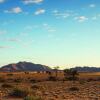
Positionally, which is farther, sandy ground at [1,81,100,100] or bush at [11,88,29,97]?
bush at [11,88,29,97]

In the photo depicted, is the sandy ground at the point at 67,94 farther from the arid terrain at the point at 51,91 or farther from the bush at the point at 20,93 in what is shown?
the bush at the point at 20,93

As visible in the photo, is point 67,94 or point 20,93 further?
point 67,94

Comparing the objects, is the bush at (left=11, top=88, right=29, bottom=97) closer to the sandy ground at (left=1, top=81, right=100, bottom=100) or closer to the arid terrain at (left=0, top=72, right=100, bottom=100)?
the arid terrain at (left=0, top=72, right=100, bottom=100)

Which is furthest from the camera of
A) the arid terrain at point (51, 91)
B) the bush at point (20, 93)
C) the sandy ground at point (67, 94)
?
the bush at point (20, 93)

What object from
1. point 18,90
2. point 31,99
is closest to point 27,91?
point 18,90

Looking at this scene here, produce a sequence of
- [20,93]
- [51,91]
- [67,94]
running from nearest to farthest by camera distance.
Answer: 1. [20,93]
2. [67,94]
3. [51,91]

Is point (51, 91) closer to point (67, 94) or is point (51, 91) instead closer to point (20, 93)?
point (67, 94)

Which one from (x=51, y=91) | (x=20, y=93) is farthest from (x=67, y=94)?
(x=20, y=93)

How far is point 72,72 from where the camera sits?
70938mm

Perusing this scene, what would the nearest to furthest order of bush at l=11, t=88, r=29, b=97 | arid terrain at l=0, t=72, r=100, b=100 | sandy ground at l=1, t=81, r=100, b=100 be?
sandy ground at l=1, t=81, r=100, b=100, arid terrain at l=0, t=72, r=100, b=100, bush at l=11, t=88, r=29, b=97

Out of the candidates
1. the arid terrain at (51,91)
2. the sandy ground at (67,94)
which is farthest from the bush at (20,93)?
the sandy ground at (67,94)

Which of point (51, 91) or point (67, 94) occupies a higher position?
point (51, 91)

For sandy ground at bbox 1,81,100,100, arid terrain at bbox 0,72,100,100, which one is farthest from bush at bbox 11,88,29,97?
sandy ground at bbox 1,81,100,100

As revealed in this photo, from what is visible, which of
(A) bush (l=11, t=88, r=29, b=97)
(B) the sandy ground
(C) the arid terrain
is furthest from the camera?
(A) bush (l=11, t=88, r=29, b=97)
